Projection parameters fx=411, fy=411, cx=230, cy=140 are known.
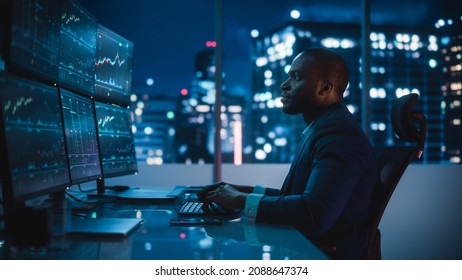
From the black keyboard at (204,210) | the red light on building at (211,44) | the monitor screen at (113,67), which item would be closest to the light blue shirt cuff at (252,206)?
the black keyboard at (204,210)

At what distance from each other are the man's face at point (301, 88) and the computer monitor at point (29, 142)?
3.09 feet

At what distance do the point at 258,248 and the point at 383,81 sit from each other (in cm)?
340

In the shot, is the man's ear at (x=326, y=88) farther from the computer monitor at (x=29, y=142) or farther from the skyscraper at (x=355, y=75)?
the skyscraper at (x=355, y=75)

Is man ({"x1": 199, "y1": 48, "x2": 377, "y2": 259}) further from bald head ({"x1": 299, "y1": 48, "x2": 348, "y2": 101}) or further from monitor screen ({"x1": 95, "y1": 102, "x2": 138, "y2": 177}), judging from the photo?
monitor screen ({"x1": 95, "y1": 102, "x2": 138, "y2": 177})

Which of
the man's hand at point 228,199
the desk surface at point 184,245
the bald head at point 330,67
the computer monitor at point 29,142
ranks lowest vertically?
the desk surface at point 184,245

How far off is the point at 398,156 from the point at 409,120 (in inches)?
6.2

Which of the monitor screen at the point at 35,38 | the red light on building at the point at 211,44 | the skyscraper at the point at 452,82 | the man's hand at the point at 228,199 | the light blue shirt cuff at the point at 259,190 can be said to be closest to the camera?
the monitor screen at the point at 35,38

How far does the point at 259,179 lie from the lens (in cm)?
347

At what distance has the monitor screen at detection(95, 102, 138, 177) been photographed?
6.86 ft

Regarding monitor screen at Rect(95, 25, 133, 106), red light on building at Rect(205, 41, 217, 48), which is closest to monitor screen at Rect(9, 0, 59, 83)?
monitor screen at Rect(95, 25, 133, 106)

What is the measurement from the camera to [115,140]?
88.7 inches

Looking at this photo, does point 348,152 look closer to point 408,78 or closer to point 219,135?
point 219,135

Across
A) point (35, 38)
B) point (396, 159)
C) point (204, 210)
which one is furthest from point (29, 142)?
point (396, 159)

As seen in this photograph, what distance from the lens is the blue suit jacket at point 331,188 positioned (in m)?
1.31
